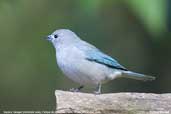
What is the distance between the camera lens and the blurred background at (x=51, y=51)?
8.66 m

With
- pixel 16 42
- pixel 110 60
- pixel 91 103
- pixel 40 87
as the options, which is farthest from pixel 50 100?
pixel 91 103

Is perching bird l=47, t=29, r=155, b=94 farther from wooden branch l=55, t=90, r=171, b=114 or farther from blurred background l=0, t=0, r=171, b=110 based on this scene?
blurred background l=0, t=0, r=171, b=110

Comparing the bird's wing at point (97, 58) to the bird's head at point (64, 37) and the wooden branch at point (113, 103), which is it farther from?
the wooden branch at point (113, 103)

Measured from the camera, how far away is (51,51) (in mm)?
9305

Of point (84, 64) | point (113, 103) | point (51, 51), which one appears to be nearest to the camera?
point (113, 103)

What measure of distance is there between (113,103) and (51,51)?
3.78m

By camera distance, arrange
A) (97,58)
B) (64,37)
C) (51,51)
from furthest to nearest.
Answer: (51,51) < (64,37) < (97,58)

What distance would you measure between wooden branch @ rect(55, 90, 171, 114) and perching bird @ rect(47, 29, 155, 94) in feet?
Answer: 2.46

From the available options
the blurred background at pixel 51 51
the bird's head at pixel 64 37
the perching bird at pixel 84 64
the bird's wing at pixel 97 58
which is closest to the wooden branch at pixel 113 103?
the perching bird at pixel 84 64

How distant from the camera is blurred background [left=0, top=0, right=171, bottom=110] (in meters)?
8.66

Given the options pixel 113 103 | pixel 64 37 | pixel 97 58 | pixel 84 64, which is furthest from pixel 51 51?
pixel 113 103

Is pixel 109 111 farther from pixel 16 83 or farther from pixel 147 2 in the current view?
pixel 16 83

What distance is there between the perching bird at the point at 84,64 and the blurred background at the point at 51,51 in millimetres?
1238

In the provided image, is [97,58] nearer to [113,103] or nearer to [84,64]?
[84,64]
